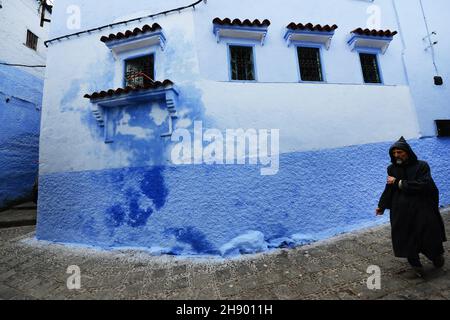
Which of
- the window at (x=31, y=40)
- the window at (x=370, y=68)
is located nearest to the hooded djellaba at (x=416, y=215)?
the window at (x=370, y=68)

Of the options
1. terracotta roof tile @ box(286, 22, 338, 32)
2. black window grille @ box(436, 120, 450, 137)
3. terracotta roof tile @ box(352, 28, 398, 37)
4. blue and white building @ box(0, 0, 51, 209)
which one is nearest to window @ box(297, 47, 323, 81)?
terracotta roof tile @ box(286, 22, 338, 32)

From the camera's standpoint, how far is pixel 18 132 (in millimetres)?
9500

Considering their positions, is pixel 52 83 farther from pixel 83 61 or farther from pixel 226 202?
pixel 226 202

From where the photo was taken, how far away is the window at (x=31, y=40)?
10.3 meters

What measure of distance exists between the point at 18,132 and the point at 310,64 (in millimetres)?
10797

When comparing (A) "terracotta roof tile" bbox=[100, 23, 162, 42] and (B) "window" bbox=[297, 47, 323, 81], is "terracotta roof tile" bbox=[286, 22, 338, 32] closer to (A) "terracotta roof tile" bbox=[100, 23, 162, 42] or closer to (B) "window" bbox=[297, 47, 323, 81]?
(B) "window" bbox=[297, 47, 323, 81]

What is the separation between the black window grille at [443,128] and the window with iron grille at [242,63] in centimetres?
516

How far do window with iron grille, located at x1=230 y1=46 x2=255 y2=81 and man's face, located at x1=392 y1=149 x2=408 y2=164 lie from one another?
356 centimetres

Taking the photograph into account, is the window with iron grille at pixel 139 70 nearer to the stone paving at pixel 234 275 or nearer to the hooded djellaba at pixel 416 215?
the stone paving at pixel 234 275

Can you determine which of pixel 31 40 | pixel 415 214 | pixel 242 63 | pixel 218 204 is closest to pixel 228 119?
pixel 242 63
